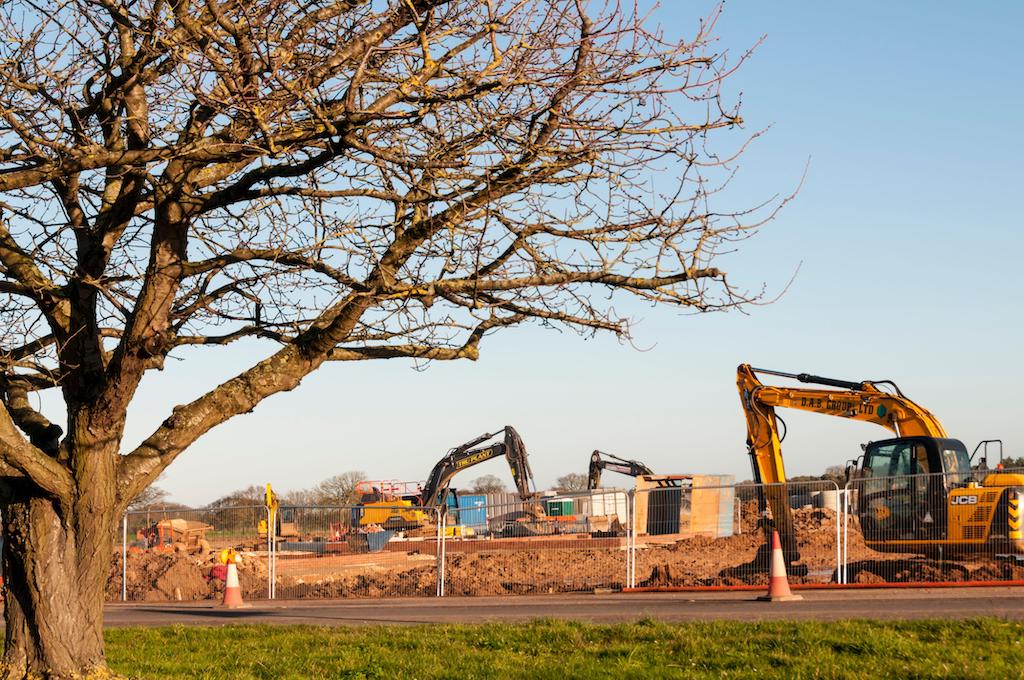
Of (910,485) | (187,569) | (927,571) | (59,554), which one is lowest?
(187,569)

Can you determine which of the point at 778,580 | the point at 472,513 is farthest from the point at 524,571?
the point at 472,513

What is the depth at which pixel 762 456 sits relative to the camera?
73.5ft

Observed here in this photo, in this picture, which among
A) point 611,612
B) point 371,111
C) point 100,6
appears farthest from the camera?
point 611,612

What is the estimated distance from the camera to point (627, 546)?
21125mm

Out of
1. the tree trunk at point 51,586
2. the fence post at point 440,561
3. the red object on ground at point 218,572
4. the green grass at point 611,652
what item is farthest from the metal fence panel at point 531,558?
the tree trunk at point 51,586

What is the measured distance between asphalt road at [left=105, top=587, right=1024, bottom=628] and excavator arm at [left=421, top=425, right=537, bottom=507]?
1535cm

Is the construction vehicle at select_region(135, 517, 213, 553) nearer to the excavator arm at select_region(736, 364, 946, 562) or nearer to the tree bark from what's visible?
the excavator arm at select_region(736, 364, 946, 562)

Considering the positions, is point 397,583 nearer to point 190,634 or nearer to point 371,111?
point 190,634

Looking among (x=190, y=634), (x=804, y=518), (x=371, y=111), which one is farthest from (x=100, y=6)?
(x=804, y=518)

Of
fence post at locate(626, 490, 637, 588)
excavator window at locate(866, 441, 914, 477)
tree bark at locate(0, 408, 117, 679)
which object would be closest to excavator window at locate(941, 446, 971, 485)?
excavator window at locate(866, 441, 914, 477)

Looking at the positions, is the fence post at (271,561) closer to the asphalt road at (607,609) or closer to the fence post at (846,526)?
the asphalt road at (607,609)

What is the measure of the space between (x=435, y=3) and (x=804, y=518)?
26726 millimetres

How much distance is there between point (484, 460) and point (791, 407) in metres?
15.7

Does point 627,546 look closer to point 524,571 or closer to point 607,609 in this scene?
point 524,571
